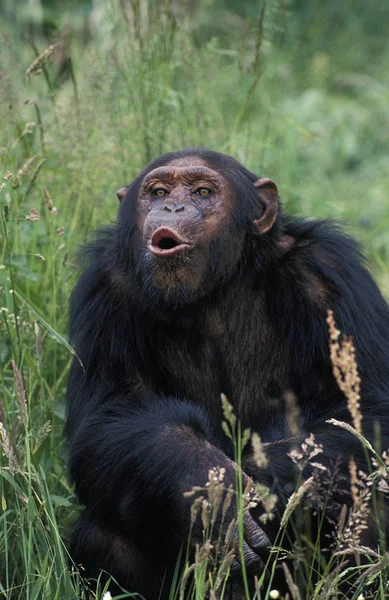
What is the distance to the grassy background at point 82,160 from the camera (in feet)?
14.8

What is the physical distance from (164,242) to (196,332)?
0.48 metres

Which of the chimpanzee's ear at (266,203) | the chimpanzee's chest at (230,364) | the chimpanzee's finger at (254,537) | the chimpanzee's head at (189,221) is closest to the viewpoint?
the chimpanzee's finger at (254,537)

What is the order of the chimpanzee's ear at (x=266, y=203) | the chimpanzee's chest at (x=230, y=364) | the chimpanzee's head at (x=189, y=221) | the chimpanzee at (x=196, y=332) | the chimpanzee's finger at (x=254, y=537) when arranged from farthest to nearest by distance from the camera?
→ the chimpanzee's ear at (x=266, y=203) < the chimpanzee's chest at (x=230, y=364) < the chimpanzee's head at (x=189, y=221) < the chimpanzee at (x=196, y=332) < the chimpanzee's finger at (x=254, y=537)

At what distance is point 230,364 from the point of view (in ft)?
16.1

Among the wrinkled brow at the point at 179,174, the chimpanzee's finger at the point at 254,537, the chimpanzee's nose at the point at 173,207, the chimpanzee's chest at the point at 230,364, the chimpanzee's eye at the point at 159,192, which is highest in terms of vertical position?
the wrinkled brow at the point at 179,174

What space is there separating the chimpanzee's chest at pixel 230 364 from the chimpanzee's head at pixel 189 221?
226 millimetres

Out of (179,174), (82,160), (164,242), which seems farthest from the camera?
(82,160)

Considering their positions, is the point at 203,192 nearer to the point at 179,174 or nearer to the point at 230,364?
the point at 179,174

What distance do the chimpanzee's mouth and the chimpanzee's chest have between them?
44 centimetres

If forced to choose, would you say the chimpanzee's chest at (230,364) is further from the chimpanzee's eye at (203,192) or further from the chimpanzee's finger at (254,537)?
the chimpanzee's finger at (254,537)

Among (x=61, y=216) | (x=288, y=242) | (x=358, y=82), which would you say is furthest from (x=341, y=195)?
(x=288, y=242)

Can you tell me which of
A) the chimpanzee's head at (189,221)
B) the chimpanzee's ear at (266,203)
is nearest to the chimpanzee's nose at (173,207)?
the chimpanzee's head at (189,221)

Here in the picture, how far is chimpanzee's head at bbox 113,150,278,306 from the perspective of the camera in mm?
4617

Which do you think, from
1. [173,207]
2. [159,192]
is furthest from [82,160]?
[173,207]
